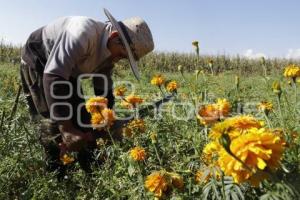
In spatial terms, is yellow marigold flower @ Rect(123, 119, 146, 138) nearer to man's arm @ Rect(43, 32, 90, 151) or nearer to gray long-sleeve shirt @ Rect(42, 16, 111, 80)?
man's arm @ Rect(43, 32, 90, 151)

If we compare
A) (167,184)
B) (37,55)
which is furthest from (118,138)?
(167,184)

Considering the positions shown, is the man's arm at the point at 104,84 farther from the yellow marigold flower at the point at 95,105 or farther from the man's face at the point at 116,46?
the yellow marigold flower at the point at 95,105

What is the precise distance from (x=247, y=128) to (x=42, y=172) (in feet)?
5.70

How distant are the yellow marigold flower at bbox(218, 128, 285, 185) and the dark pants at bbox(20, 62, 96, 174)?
2.14m

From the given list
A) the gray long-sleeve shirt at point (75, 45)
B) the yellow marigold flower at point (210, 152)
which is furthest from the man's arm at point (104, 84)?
the yellow marigold flower at point (210, 152)

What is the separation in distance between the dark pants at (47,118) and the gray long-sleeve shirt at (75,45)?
0.22 m

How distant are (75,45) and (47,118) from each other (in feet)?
2.21

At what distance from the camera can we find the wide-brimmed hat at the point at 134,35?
10.3 feet

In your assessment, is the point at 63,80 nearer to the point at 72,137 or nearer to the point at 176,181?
the point at 72,137

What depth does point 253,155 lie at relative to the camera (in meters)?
1.08

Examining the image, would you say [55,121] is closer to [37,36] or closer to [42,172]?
[42,172]

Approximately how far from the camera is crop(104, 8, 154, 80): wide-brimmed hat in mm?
3129

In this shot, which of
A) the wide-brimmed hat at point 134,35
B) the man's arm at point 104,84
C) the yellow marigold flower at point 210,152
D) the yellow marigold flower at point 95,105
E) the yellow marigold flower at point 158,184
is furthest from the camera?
the man's arm at point 104,84

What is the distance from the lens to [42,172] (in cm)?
275
